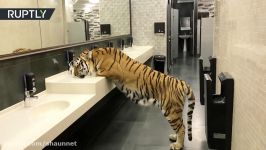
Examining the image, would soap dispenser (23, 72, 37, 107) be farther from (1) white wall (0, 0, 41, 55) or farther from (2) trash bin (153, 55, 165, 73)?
(2) trash bin (153, 55, 165, 73)

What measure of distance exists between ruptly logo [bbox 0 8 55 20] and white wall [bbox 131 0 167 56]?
326cm

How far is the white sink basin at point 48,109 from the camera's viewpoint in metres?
1.99

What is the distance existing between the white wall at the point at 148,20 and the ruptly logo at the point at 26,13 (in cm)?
326

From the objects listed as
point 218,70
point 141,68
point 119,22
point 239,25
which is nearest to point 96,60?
point 141,68

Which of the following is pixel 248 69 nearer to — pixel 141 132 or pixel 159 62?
pixel 141 132

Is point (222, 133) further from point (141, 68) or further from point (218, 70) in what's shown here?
point (141, 68)

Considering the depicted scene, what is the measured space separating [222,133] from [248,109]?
57 cm

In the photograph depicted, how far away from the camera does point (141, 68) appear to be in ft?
10.4

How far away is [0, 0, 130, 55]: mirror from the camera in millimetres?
2256

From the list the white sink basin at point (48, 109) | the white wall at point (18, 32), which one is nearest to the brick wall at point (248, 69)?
the white sink basin at point (48, 109)

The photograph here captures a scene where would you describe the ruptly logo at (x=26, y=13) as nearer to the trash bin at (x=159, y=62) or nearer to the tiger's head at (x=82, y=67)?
the tiger's head at (x=82, y=67)

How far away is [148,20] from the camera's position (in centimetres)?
595

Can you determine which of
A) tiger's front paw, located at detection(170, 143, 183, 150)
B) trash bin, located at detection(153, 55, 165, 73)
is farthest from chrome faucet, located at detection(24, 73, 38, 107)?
trash bin, located at detection(153, 55, 165, 73)

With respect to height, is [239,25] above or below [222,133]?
above
